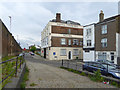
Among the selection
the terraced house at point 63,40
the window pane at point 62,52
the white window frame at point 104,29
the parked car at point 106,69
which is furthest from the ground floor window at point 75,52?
the parked car at point 106,69

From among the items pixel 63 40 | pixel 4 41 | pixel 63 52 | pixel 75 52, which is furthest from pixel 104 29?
pixel 4 41

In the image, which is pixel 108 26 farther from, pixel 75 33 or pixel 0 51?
pixel 0 51

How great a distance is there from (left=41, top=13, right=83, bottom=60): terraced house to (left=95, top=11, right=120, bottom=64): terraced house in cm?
1048

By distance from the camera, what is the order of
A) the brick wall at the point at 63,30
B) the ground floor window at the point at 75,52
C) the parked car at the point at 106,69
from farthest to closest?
the ground floor window at the point at 75,52 < the brick wall at the point at 63,30 < the parked car at the point at 106,69

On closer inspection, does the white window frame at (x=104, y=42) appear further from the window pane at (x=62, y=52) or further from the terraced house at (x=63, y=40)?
the window pane at (x=62, y=52)

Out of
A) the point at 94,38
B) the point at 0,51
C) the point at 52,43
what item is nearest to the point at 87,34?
the point at 94,38

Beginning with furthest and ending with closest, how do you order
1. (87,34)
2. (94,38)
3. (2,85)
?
1. (87,34)
2. (94,38)
3. (2,85)

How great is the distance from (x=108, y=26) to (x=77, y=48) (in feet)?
47.7

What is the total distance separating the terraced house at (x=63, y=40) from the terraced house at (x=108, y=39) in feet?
34.4

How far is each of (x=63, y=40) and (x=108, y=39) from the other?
1404 cm

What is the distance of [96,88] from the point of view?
5.23m

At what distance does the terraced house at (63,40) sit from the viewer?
3039cm

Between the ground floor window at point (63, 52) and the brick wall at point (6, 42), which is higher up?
the brick wall at point (6, 42)

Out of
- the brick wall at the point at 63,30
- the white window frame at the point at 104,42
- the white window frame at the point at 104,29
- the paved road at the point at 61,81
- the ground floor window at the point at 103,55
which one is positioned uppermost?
the brick wall at the point at 63,30
